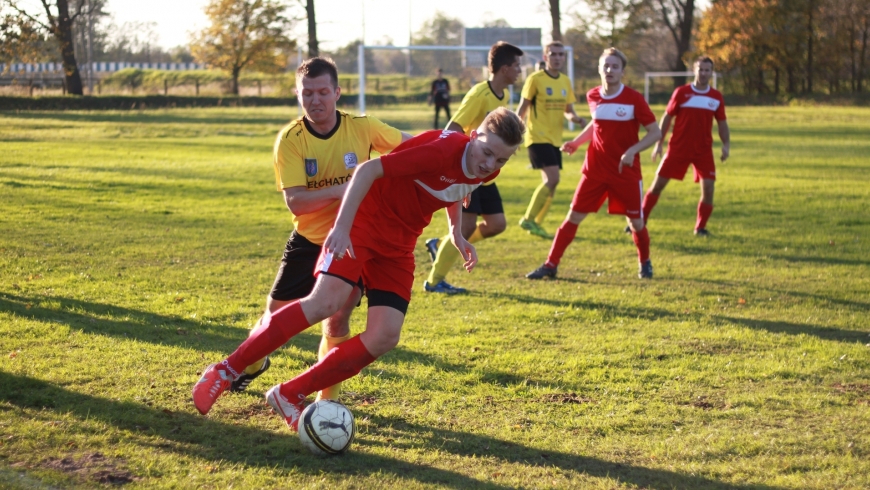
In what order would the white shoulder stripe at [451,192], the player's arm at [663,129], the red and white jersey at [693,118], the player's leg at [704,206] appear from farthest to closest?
the player's leg at [704,206] → the red and white jersey at [693,118] → the player's arm at [663,129] → the white shoulder stripe at [451,192]

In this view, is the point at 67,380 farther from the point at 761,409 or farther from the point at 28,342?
the point at 761,409

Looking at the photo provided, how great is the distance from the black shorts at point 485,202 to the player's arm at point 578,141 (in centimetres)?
83

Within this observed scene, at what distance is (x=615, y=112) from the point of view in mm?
7969

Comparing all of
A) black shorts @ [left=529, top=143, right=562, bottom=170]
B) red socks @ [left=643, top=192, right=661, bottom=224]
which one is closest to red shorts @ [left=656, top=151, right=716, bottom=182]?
red socks @ [left=643, top=192, right=661, bottom=224]

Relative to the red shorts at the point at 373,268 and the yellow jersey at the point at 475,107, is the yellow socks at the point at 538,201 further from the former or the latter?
the red shorts at the point at 373,268

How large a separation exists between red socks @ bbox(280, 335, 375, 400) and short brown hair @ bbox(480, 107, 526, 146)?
1.13m

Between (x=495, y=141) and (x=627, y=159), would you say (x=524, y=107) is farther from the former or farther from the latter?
(x=495, y=141)

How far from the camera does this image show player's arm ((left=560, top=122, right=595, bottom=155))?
7.82 metres

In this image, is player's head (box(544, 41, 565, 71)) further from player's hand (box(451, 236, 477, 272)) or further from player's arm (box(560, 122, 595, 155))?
player's hand (box(451, 236, 477, 272))

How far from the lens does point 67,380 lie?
15.5 ft

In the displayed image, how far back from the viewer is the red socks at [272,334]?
383cm

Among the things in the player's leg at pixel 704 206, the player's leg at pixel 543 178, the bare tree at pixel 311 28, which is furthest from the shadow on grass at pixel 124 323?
the bare tree at pixel 311 28

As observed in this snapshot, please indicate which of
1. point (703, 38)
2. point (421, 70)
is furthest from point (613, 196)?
point (703, 38)

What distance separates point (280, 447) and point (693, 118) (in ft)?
25.6
